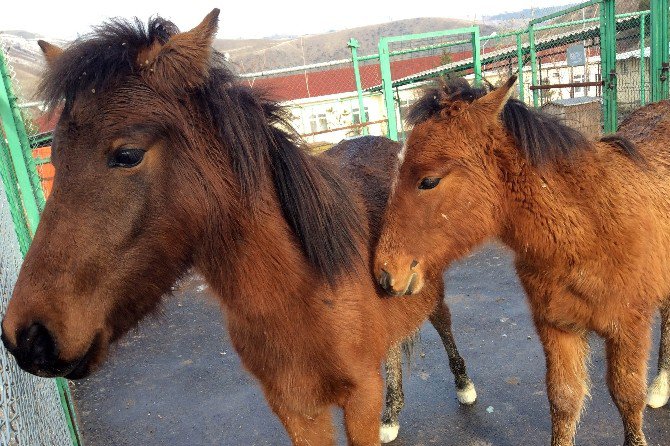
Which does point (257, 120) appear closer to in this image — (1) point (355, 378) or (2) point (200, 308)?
(1) point (355, 378)

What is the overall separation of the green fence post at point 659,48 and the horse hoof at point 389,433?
563 cm

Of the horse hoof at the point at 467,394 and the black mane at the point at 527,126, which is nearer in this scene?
the black mane at the point at 527,126

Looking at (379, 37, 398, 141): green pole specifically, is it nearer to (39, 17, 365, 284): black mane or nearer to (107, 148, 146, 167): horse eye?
(39, 17, 365, 284): black mane

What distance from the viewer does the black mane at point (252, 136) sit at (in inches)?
64.1

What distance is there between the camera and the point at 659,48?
6.46m

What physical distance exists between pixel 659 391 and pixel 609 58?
5370 millimetres

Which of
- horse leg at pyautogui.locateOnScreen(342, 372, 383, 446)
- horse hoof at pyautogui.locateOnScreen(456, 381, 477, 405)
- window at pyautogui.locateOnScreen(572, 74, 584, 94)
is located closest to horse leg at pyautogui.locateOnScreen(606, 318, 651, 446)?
horse hoof at pyautogui.locateOnScreen(456, 381, 477, 405)

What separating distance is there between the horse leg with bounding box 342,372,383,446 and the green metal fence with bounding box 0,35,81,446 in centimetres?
132

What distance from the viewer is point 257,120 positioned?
6.36 ft

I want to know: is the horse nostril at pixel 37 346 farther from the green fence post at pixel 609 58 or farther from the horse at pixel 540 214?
the green fence post at pixel 609 58

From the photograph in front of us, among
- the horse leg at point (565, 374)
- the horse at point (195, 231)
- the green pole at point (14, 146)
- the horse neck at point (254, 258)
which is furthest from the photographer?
the green pole at point (14, 146)

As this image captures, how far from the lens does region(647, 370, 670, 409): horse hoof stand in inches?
137

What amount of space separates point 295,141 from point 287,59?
6805 cm

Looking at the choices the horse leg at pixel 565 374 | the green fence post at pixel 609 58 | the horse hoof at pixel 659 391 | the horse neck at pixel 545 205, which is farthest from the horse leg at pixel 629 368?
the green fence post at pixel 609 58
